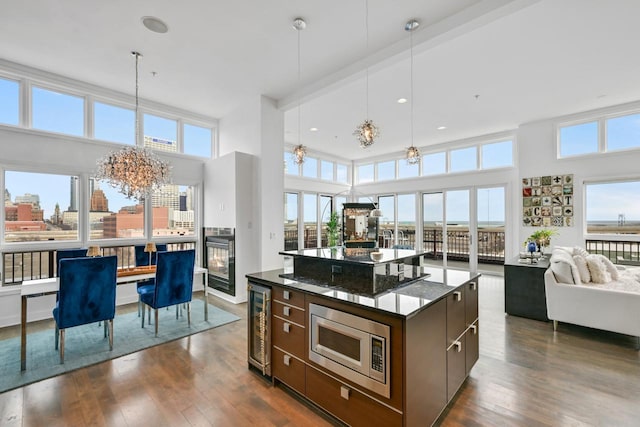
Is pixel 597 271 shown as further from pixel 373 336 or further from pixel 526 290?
pixel 373 336

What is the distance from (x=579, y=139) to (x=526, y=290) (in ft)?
12.9

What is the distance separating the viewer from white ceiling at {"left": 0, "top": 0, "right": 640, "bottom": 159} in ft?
9.86

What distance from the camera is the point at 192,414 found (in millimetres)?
2186

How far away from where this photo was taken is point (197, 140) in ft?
20.0

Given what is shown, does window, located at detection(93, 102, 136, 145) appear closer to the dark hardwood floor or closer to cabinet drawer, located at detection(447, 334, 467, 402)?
the dark hardwood floor

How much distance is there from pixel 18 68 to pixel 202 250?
381cm

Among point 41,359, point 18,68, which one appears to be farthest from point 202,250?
point 18,68

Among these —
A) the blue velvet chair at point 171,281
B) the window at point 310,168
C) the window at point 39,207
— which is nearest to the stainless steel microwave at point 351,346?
the blue velvet chair at point 171,281

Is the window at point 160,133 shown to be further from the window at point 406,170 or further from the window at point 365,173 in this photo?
the window at point 406,170

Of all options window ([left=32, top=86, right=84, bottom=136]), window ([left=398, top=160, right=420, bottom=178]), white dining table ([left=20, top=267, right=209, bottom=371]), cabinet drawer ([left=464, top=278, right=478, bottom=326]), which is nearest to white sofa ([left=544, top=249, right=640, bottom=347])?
cabinet drawer ([left=464, top=278, right=478, bottom=326])

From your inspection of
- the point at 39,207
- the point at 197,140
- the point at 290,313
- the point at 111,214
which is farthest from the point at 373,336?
the point at 197,140

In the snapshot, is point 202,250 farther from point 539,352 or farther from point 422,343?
point 539,352

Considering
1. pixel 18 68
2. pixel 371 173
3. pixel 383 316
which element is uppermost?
pixel 18 68

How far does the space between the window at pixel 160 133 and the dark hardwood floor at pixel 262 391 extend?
3.78 meters
